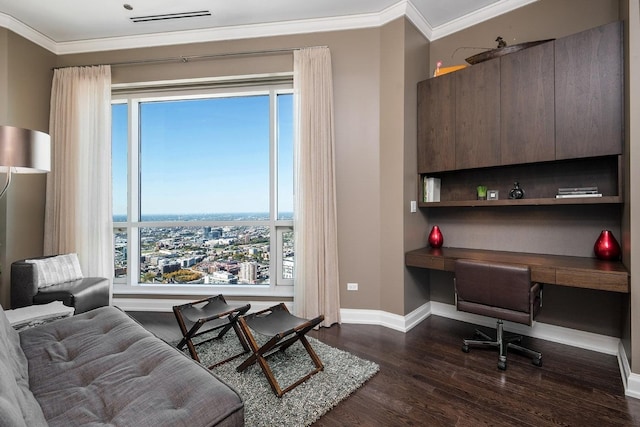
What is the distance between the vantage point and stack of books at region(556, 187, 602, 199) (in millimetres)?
2330

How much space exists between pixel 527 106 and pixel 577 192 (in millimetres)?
790

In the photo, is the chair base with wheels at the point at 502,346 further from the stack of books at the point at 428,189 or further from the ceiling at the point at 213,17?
the ceiling at the point at 213,17

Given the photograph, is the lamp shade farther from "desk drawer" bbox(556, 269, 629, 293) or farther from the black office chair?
"desk drawer" bbox(556, 269, 629, 293)

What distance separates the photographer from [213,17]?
10.2 ft

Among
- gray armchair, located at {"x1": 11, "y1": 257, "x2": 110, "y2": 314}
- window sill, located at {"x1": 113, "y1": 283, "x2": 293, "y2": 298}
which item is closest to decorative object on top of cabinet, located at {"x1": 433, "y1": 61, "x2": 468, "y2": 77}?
window sill, located at {"x1": 113, "y1": 283, "x2": 293, "y2": 298}

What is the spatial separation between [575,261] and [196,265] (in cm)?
376

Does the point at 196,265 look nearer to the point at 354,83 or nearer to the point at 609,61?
the point at 354,83

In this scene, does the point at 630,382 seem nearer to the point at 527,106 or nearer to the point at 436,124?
the point at 527,106

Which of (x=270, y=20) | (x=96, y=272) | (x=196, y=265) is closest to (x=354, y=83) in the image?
(x=270, y=20)

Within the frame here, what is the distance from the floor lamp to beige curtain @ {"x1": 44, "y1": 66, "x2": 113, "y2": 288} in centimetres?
122

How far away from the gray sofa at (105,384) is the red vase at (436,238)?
2565 millimetres

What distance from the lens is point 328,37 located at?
10.3ft

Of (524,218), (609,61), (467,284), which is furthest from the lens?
(524,218)

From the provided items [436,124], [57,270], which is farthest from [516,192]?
[57,270]
